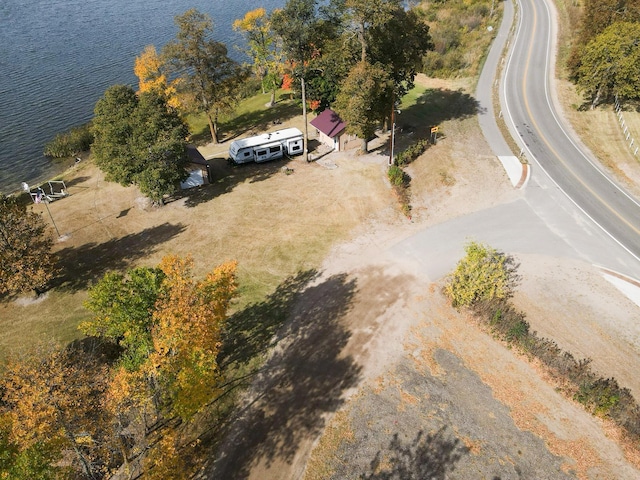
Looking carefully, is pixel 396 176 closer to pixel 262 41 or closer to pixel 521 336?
pixel 521 336

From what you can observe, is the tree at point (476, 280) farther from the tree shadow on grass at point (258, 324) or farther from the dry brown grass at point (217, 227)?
the dry brown grass at point (217, 227)

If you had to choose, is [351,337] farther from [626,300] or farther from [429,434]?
[626,300]

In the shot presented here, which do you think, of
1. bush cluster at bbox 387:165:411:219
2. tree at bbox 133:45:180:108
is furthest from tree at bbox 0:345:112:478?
tree at bbox 133:45:180:108

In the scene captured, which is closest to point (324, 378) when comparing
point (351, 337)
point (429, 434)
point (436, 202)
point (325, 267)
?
point (351, 337)

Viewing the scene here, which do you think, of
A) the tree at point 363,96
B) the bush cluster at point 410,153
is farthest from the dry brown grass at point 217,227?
the tree at point 363,96

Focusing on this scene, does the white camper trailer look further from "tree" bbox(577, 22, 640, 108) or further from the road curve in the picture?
"tree" bbox(577, 22, 640, 108)

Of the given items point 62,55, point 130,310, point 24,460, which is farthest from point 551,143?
point 62,55
